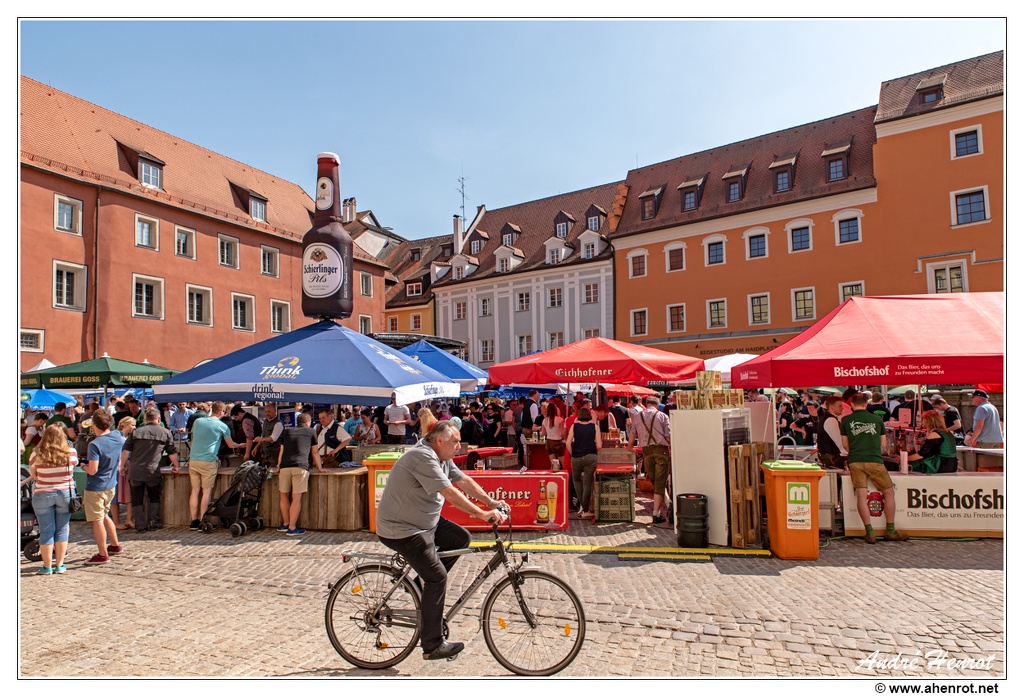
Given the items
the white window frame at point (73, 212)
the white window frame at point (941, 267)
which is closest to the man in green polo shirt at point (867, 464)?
the white window frame at point (941, 267)

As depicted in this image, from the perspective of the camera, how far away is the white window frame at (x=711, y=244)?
39.4m

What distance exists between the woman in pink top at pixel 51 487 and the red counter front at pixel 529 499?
4.94 m

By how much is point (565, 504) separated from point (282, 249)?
1285 inches

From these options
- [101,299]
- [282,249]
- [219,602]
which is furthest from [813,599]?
[282,249]

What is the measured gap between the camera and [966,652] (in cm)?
572

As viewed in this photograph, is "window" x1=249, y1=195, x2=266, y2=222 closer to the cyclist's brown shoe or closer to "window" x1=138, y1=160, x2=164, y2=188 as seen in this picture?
"window" x1=138, y1=160, x2=164, y2=188

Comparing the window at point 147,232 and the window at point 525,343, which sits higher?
the window at point 147,232

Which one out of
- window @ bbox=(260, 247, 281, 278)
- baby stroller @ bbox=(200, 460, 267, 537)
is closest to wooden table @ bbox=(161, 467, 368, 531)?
baby stroller @ bbox=(200, 460, 267, 537)

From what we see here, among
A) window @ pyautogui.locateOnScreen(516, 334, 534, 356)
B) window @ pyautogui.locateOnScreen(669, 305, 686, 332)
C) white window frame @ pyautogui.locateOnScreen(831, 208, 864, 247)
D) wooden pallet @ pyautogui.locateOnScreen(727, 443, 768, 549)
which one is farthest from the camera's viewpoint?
window @ pyautogui.locateOnScreen(516, 334, 534, 356)

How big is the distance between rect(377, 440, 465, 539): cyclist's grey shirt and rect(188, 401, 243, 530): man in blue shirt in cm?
695

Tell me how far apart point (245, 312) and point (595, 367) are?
2867 centimetres

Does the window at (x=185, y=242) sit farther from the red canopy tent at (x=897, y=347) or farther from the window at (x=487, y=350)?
the red canopy tent at (x=897, y=347)

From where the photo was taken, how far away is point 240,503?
1104 cm

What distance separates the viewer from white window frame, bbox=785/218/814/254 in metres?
36.7
